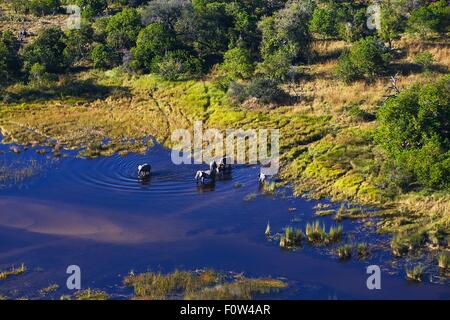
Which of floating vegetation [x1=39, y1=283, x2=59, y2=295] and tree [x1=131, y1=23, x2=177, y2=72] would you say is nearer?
floating vegetation [x1=39, y1=283, x2=59, y2=295]

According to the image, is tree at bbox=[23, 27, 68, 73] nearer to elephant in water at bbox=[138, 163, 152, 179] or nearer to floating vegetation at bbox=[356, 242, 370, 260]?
elephant in water at bbox=[138, 163, 152, 179]

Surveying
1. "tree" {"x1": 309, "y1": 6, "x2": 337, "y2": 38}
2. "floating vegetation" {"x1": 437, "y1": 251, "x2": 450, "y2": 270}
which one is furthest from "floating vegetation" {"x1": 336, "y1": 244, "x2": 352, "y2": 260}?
"tree" {"x1": 309, "y1": 6, "x2": 337, "y2": 38}

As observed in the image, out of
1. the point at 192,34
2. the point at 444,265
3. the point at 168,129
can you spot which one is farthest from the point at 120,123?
the point at 444,265

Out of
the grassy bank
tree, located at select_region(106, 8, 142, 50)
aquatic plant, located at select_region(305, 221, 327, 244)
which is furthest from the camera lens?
tree, located at select_region(106, 8, 142, 50)

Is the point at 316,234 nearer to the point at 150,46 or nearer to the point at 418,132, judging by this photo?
the point at 418,132

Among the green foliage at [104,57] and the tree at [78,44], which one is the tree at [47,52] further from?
the green foliage at [104,57]

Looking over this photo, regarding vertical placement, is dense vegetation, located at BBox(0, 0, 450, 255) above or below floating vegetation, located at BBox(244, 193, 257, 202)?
above
